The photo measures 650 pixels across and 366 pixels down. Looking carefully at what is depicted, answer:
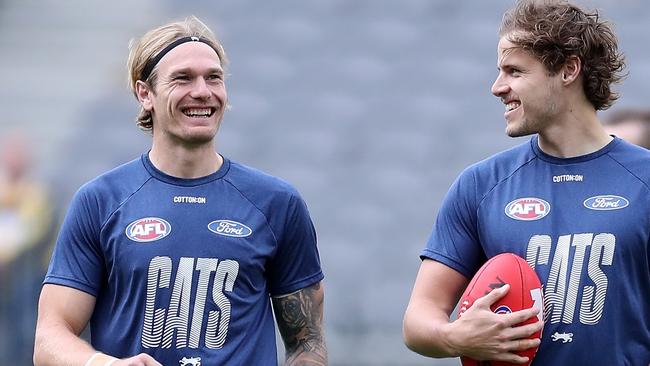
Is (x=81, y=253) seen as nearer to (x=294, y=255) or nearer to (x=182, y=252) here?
(x=182, y=252)

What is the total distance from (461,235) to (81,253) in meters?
1.39

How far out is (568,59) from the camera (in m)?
4.44

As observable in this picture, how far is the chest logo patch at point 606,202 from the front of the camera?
4.26m

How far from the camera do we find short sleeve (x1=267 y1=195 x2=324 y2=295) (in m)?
4.68

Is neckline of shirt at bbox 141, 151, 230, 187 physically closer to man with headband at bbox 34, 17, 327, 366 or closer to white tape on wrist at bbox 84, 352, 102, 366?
man with headband at bbox 34, 17, 327, 366

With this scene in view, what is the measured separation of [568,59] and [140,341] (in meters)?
1.84

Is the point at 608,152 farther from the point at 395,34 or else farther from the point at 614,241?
the point at 395,34

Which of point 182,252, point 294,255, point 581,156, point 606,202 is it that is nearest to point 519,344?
point 606,202

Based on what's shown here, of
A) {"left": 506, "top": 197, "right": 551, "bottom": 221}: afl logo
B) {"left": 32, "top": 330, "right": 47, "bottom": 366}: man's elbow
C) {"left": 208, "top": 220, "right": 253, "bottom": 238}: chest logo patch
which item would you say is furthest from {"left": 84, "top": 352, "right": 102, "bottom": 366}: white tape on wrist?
{"left": 506, "top": 197, "right": 551, "bottom": 221}: afl logo

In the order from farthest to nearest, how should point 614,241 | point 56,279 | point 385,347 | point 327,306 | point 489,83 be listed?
point 489,83 < point 327,306 < point 385,347 < point 56,279 < point 614,241

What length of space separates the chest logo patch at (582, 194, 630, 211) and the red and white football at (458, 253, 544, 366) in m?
0.33

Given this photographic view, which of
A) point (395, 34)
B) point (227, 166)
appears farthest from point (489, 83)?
point (227, 166)

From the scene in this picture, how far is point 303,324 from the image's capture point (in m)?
4.80

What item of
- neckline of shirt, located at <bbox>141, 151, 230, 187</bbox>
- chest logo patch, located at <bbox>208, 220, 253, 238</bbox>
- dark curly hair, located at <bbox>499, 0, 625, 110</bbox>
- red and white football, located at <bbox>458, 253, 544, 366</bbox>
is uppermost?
dark curly hair, located at <bbox>499, 0, 625, 110</bbox>
